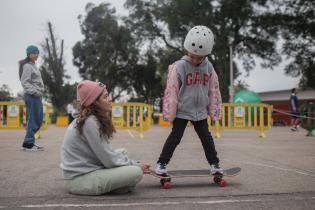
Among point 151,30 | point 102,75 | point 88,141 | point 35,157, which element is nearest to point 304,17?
point 151,30

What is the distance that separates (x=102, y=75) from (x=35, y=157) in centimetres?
4631

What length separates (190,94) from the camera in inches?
205

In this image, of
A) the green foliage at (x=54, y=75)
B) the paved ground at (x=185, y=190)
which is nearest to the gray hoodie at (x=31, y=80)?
the paved ground at (x=185, y=190)

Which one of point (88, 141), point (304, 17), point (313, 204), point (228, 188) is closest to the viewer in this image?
point (313, 204)

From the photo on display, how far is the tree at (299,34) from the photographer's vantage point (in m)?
40.2

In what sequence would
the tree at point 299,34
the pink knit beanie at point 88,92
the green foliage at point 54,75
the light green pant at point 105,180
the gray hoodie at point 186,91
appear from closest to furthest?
the light green pant at point 105,180, the pink knit beanie at point 88,92, the gray hoodie at point 186,91, the tree at point 299,34, the green foliage at point 54,75

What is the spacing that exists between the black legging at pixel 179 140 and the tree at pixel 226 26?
36.9m

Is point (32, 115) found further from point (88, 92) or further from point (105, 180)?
point (105, 180)

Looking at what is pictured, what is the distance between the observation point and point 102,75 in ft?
177

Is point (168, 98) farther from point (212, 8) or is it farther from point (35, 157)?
point (212, 8)

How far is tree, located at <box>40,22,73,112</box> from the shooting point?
1858 inches

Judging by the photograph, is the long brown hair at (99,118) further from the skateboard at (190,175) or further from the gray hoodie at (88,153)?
the skateboard at (190,175)

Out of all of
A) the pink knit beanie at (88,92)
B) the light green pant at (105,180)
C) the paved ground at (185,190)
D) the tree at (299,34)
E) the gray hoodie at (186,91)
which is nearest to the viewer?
the paved ground at (185,190)

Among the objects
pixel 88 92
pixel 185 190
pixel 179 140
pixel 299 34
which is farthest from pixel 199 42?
pixel 299 34
